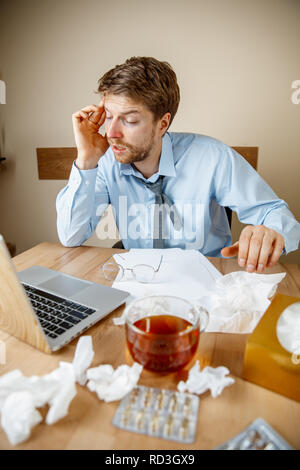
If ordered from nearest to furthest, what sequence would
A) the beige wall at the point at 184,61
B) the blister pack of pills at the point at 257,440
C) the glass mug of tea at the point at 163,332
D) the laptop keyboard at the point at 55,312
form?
the blister pack of pills at the point at 257,440
the glass mug of tea at the point at 163,332
the laptop keyboard at the point at 55,312
the beige wall at the point at 184,61

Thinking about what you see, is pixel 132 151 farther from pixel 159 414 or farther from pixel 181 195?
pixel 159 414

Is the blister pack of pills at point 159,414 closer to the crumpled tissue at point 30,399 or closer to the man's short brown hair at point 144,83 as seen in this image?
the crumpled tissue at point 30,399

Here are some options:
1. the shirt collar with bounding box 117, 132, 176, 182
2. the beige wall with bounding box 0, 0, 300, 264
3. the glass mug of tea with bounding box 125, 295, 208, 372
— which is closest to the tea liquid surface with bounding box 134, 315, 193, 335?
the glass mug of tea with bounding box 125, 295, 208, 372

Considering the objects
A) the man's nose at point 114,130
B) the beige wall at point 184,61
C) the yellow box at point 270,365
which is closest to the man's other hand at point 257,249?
the yellow box at point 270,365

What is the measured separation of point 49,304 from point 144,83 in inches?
38.6

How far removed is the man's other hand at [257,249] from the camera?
0.86m

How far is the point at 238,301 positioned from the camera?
2.38 feet

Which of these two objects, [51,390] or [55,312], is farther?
[55,312]

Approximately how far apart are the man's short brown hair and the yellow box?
3.50 ft

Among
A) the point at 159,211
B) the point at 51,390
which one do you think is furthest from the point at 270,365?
the point at 159,211

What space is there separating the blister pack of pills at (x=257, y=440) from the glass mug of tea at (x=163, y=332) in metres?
0.14

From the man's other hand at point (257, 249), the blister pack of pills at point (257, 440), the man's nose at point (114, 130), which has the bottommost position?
the blister pack of pills at point (257, 440)

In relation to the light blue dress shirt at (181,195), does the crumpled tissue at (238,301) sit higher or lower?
lower

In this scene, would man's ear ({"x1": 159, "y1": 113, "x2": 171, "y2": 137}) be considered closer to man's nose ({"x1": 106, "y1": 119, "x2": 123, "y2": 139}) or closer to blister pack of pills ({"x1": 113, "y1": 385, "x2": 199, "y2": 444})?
man's nose ({"x1": 106, "y1": 119, "x2": 123, "y2": 139})
